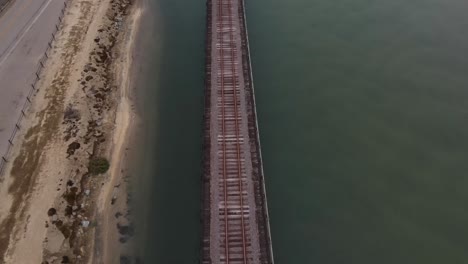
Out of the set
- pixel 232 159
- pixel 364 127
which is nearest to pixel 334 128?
pixel 364 127

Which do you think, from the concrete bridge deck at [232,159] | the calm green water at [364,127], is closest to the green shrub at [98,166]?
the concrete bridge deck at [232,159]

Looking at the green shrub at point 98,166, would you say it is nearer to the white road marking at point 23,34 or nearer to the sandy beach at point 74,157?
the sandy beach at point 74,157

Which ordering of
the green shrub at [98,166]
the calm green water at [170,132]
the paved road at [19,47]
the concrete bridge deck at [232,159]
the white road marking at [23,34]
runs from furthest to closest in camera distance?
the white road marking at [23,34] → the paved road at [19,47] → the green shrub at [98,166] → the calm green water at [170,132] → the concrete bridge deck at [232,159]

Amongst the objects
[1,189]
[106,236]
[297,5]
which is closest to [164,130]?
[106,236]

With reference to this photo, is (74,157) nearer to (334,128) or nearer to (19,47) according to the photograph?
(19,47)

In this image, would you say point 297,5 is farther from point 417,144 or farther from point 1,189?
point 1,189

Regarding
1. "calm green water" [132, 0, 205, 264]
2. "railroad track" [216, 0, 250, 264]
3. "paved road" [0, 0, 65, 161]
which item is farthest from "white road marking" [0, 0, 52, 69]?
"railroad track" [216, 0, 250, 264]
